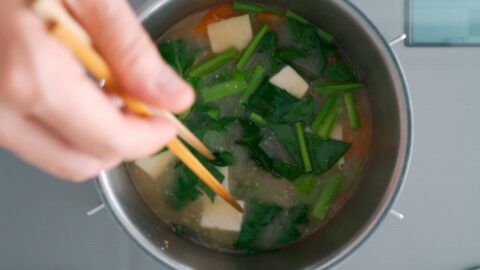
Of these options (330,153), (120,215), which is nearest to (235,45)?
(330,153)

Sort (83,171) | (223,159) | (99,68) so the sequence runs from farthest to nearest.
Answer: (223,159)
(83,171)
(99,68)

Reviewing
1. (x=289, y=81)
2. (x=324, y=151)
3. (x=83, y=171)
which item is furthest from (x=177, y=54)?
(x=83, y=171)

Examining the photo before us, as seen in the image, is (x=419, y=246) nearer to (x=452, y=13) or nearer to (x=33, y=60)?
(x=452, y=13)

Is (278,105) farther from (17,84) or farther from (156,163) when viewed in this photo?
(17,84)

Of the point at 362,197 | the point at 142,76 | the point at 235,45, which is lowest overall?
the point at 362,197

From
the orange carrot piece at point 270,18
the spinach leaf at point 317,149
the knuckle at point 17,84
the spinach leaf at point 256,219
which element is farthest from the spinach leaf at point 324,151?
the knuckle at point 17,84

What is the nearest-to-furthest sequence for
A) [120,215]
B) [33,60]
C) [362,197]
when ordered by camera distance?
[33,60]
[120,215]
[362,197]
